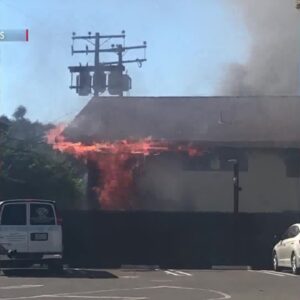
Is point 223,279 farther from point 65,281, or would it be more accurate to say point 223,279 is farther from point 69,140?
point 69,140

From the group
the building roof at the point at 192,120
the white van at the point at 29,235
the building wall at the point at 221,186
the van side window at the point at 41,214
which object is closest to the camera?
the white van at the point at 29,235

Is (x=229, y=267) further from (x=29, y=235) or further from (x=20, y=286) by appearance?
(x=20, y=286)

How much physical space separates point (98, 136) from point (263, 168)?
26.5 ft

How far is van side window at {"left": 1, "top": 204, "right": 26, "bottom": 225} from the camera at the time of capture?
20.5 m

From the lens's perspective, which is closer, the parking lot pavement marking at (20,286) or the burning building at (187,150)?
the parking lot pavement marking at (20,286)

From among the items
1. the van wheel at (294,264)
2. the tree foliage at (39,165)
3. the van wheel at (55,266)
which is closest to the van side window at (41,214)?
the van wheel at (55,266)

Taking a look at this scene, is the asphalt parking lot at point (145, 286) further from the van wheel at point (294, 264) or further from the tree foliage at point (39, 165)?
the tree foliage at point (39, 165)

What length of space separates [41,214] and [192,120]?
20289mm

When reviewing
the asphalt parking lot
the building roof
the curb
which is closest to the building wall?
the building roof

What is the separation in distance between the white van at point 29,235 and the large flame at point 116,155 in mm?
17980

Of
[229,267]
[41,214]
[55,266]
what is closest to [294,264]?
[229,267]

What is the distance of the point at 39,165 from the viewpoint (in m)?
40.3

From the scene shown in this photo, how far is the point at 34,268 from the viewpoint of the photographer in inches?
880

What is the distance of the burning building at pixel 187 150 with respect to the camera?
3884 centimetres
